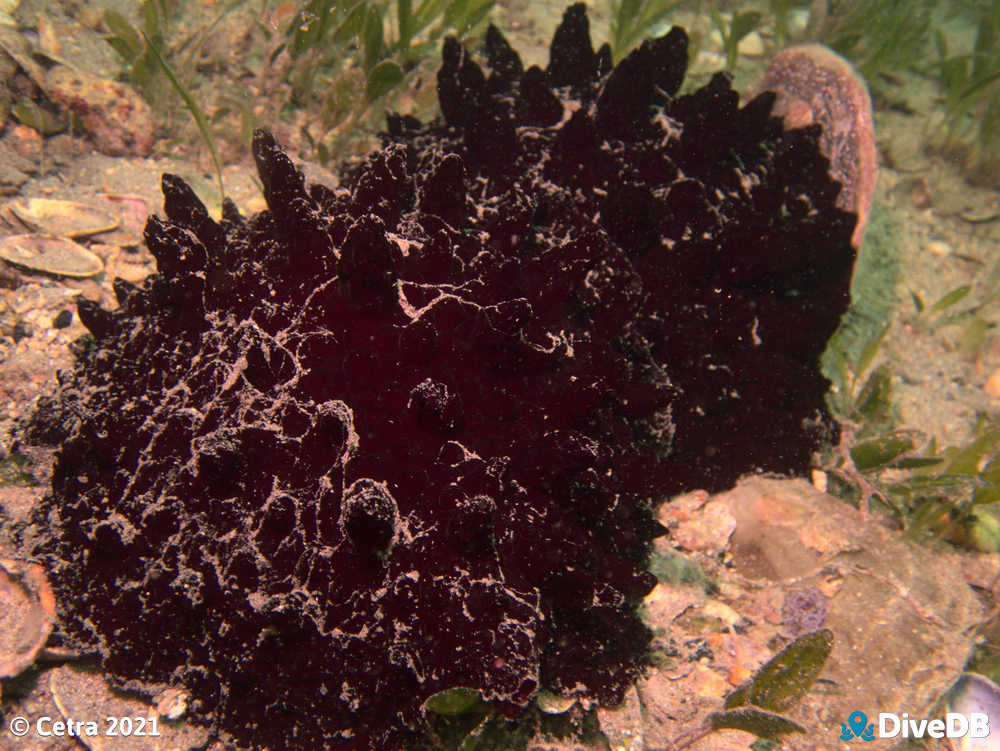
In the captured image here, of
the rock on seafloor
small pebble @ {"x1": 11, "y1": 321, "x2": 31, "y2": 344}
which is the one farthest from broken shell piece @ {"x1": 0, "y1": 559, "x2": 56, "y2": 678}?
the rock on seafloor

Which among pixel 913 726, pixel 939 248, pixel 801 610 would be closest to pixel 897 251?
pixel 939 248

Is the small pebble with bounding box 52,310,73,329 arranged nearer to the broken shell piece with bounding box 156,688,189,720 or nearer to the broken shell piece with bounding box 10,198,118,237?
the broken shell piece with bounding box 10,198,118,237

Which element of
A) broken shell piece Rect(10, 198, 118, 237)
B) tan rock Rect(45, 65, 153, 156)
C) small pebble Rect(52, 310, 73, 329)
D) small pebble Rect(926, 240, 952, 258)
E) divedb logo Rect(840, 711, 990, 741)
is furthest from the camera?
small pebble Rect(926, 240, 952, 258)

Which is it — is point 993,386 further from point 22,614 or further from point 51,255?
point 51,255

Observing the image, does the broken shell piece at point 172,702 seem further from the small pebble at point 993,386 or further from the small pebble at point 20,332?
the small pebble at point 993,386

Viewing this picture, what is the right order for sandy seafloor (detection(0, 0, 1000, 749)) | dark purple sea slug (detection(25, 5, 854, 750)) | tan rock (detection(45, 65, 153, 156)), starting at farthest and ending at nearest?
tan rock (detection(45, 65, 153, 156)) < sandy seafloor (detection(0, 0, 1000, 749)) < dark purple sea slug (detection(25, 5, 854, 750))

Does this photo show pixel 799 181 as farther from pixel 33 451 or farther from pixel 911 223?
pixel 33 451
